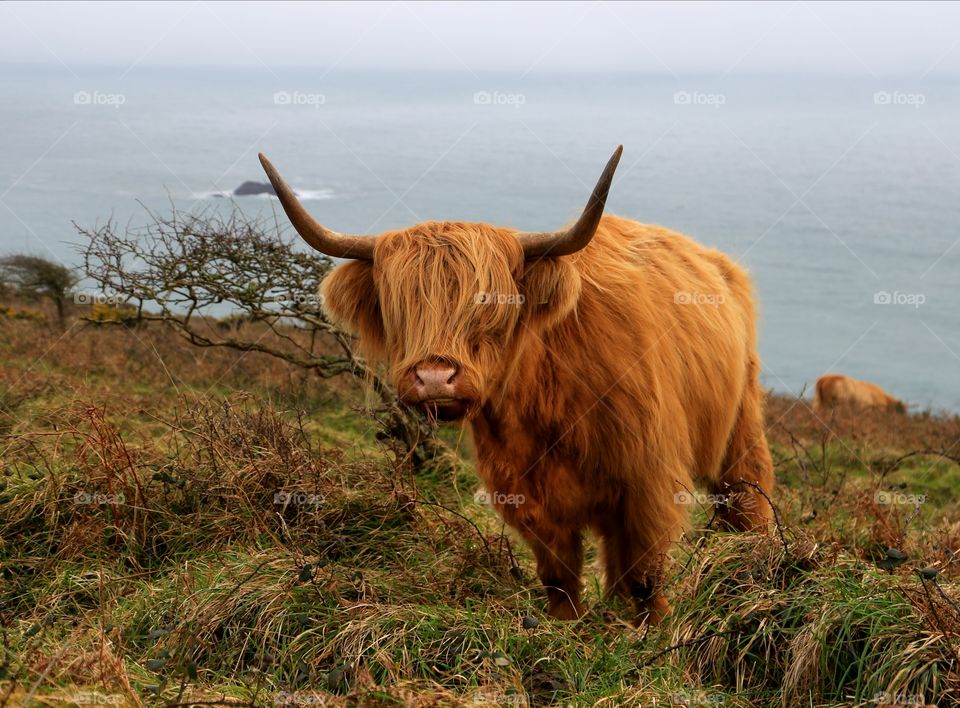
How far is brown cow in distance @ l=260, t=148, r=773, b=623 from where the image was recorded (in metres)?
3.76

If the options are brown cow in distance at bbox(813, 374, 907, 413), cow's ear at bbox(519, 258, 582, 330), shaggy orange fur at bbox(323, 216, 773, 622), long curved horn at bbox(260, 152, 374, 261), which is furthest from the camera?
brown cow in distance at bbox(813, 374, 907, 413)

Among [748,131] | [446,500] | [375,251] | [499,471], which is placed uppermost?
[748,131]

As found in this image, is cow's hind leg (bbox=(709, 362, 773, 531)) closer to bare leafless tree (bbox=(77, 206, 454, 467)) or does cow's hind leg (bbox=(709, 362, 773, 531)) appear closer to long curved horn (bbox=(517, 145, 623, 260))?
bare leafless tree (bbox=(77, 206, 454, 467))

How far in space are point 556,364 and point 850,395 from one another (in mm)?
12179

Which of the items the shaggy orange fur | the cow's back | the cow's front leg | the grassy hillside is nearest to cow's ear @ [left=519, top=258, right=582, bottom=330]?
the shaggy orange fur

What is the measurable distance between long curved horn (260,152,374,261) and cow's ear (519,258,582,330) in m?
0.73

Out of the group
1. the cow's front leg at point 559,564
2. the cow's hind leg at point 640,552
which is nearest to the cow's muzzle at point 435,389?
the cow's front leg at point 559,564

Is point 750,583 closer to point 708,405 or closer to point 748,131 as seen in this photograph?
point 708,405

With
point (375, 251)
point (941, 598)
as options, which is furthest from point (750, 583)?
point (375, 251)

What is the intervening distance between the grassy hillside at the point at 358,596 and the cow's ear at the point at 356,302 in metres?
0.85

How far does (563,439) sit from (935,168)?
10037 cm

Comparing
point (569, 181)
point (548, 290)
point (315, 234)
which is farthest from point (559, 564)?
point (569, 181)

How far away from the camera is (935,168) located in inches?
3607

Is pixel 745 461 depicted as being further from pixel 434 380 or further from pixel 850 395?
pixel 850 395
